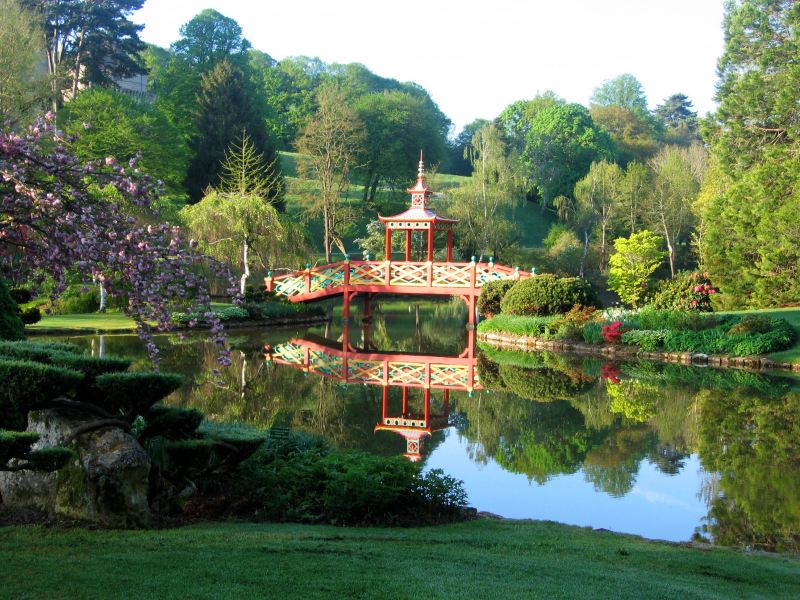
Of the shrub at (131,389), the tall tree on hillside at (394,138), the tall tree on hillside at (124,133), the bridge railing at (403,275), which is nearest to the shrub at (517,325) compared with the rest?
the bridge railing at (403,275)

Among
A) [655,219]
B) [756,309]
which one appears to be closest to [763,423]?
[756,309]

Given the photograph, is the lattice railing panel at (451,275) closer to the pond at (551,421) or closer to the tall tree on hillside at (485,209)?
the pond at (551,421)

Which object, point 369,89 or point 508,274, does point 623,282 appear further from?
point 369,89

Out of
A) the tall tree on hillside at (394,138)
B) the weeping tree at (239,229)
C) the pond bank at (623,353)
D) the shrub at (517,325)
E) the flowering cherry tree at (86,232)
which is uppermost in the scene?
the tall tree on hillside at (394,138)

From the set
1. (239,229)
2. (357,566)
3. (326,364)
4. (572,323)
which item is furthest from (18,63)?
(357,566)

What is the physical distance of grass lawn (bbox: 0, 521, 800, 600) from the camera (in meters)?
4.54

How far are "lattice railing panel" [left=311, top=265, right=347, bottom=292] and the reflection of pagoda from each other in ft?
42.7

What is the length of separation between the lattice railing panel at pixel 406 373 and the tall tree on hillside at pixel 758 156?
12.1 m

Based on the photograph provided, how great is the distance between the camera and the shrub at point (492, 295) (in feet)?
89.0

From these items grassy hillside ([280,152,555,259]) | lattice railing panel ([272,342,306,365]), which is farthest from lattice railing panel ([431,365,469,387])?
grassy hillside ([280,152,555,259])

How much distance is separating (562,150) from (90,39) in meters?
30.2

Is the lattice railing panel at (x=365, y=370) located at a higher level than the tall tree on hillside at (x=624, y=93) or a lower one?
lower

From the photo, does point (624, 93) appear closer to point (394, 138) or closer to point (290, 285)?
point (394, 138)

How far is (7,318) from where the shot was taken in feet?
26.7
